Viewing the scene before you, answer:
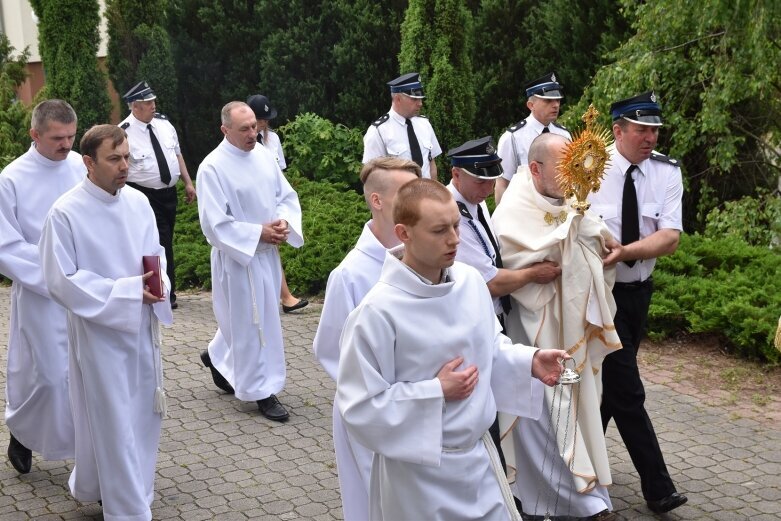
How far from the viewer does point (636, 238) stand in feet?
20.4

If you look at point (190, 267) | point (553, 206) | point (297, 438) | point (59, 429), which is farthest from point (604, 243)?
point (190, 267)

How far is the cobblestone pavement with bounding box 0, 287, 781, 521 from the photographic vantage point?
20.9ft

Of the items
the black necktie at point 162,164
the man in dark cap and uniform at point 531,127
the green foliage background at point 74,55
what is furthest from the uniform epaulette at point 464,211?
the green foliage background at point 74,55

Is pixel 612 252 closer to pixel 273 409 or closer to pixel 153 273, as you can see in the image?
pixel 153 273

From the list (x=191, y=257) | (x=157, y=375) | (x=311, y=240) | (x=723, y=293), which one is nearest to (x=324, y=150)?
(x=311, y=240)

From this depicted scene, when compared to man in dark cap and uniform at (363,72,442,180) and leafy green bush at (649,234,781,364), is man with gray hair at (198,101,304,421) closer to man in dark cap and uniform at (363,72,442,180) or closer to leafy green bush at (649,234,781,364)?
leafy green bush at (649,234,781,364)

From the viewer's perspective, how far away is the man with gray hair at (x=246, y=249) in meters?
7.97

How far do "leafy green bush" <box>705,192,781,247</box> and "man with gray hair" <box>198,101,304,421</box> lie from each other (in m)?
5.27

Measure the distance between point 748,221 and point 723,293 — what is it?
245cm

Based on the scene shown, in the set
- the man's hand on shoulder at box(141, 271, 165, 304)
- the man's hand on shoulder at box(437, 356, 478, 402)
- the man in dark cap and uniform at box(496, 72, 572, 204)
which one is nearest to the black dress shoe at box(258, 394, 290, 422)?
the man's hand on shoulder at box(141, 271, 165, 304)

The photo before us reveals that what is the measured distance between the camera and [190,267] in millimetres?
12688

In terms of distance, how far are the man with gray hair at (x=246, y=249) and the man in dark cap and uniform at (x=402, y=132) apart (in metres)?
3.34

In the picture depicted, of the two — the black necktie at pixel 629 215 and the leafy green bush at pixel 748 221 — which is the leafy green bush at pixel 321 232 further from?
the black necktie at pixel 629 215

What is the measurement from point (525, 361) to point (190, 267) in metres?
8.66
